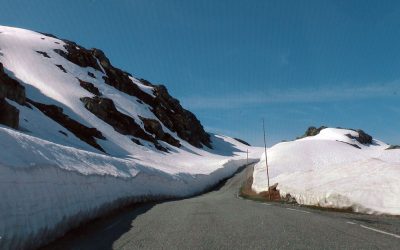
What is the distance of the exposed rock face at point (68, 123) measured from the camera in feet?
222

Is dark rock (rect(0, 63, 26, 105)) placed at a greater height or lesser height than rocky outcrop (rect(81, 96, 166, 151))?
lesser

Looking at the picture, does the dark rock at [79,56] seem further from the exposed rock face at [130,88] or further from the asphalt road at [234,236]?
the asphalt road at [234,236]

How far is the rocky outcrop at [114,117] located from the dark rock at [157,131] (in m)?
5.88

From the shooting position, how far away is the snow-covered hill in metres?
9.55

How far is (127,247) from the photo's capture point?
27.8ft

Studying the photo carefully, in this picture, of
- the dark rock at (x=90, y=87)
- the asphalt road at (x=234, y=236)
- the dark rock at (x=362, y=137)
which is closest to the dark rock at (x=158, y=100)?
the dark rock at (x=90, y=87)

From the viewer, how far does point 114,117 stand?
90.0 metres

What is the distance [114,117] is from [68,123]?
817 inches

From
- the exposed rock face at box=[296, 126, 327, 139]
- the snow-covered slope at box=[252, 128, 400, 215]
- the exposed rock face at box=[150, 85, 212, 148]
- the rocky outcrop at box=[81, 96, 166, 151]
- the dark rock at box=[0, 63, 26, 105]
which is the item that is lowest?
the snow-covered slope at box=[252, 128, 400, 215]

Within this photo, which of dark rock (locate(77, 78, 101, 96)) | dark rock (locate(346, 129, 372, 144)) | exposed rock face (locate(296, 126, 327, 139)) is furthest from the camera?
exposed rock face (locate(296, 126, 327, 139))

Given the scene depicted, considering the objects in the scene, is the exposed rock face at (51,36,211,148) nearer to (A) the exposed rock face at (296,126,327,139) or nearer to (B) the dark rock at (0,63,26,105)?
(B) the dark rock at (0,63,26,105)

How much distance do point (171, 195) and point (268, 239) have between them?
Answer: 32.2m

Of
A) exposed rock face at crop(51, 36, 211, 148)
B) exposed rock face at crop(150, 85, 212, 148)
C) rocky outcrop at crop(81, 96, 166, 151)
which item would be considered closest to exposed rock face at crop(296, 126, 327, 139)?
exposed rock face at crop(150, 85, 212, 148)

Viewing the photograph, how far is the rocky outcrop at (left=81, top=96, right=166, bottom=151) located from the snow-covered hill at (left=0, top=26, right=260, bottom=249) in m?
0.28
